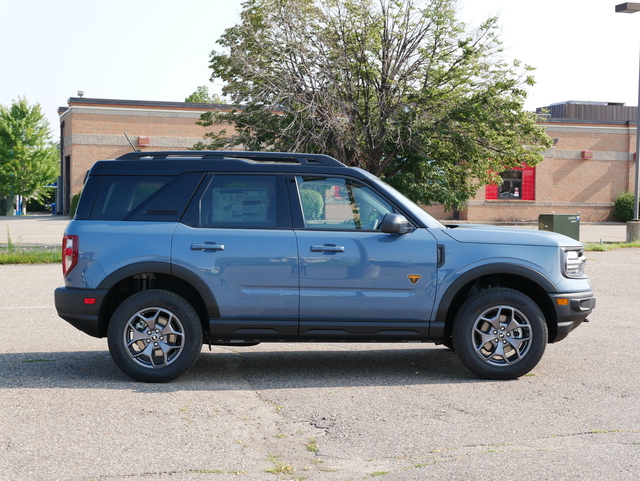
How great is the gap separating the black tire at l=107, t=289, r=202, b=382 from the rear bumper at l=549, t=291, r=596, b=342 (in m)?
3.09

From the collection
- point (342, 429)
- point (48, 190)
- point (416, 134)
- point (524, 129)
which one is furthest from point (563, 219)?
point (48, 190)

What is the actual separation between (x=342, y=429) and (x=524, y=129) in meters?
20.6

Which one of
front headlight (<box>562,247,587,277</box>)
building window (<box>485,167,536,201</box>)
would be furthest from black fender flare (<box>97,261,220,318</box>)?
building window (<box>485,167,536,201</box>)

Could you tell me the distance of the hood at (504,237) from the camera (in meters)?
6.93

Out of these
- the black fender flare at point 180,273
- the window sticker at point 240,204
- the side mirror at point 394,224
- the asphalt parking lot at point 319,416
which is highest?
the window sticker at point 240,204

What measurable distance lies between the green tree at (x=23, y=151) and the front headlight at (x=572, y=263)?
55.6 m

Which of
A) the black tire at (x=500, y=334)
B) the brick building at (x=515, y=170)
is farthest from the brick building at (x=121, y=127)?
the black tire at (x=500, y=334)

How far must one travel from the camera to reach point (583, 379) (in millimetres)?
6996

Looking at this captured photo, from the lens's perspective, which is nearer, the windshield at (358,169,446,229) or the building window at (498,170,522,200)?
the windshield at (358,169,446,229)

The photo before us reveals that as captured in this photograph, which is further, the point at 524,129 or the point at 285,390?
the point at 524,129

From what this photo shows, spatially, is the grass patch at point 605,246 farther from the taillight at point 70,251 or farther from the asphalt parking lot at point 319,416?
the taillight at point 70,251

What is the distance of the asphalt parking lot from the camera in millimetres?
4586

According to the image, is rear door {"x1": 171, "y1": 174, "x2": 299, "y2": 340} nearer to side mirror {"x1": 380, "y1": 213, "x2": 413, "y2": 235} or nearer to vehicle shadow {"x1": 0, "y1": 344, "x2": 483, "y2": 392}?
vehicle shadow {"x1": 0, "y1": 344, "x2": 483, "y2": 392}

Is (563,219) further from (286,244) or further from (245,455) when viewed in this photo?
(245,455)
